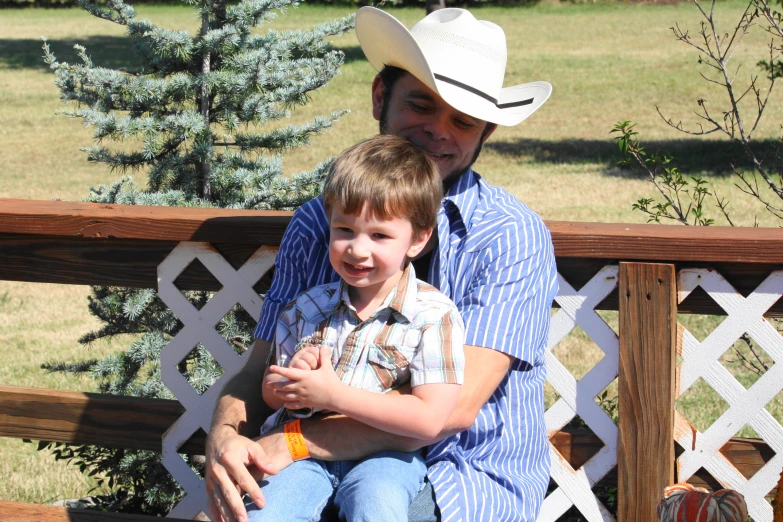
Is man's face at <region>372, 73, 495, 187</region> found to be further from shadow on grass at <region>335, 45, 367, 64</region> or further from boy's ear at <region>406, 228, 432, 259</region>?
shadow on grass at <region>335, 45, 367, 64</region>

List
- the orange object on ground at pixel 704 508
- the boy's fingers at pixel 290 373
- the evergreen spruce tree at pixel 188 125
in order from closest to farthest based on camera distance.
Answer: the orange object on ground at pixel 704 508 → the boy's fingers at pixel 290 373 → the evergreen spruce tree at pixel 188 125

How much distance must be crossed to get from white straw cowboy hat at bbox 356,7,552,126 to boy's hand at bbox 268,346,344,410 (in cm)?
74

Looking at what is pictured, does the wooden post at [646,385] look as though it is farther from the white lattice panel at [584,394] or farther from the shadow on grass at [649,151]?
the shadow on grass at [649,151]

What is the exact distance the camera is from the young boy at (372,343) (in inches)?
80.4

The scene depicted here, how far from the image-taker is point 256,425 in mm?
2348

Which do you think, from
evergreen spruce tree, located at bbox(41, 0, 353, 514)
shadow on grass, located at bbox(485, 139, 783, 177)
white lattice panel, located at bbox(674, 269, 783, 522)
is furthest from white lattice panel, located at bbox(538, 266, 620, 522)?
shadow on grass, located at bbox(485, 139, 783, 177)

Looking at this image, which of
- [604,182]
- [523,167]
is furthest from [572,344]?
[523,167]

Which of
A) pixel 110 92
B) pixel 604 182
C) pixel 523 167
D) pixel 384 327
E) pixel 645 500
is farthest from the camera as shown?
pixel 523 167

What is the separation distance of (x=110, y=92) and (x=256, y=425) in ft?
6.74

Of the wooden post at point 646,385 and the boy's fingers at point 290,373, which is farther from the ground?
the boy's fingers at point 290,373

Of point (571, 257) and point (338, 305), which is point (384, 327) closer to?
point (338, 305)

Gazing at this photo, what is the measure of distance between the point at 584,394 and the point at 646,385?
0.18 metres

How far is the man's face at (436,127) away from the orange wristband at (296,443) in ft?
2.40

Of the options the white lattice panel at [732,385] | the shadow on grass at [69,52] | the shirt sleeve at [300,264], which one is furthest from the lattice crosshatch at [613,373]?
the shadow on grass at [69,52]
